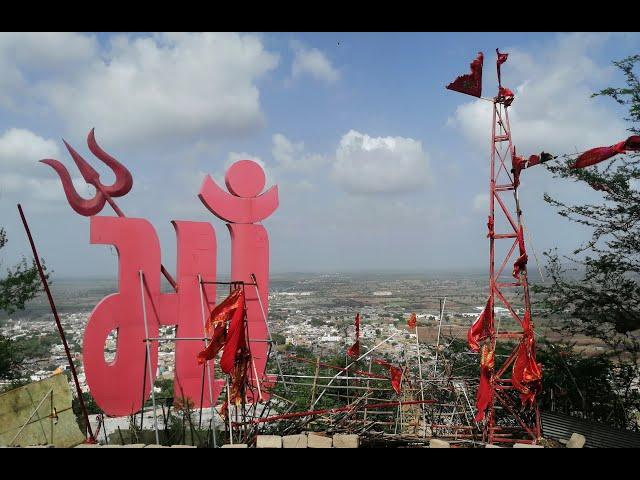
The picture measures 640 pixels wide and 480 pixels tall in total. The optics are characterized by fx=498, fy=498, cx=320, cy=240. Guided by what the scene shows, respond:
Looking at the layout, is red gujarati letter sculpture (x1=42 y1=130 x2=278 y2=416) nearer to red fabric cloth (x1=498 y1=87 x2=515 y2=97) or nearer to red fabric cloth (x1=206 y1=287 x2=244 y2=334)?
red fabric cloth (x1=206 y1=287 x2=244 y2=334)

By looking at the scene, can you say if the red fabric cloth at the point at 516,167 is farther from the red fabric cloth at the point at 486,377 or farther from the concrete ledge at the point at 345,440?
the concrete ledge at the point at 345,440

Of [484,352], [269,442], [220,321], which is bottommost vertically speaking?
[269,442]

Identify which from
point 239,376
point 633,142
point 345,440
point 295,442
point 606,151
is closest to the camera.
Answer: point 633,142

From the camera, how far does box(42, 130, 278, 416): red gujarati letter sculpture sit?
7375 mm

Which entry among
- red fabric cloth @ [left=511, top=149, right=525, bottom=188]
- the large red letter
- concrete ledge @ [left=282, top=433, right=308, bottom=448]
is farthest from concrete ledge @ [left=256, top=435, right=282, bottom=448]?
red fabric cloth @ [left=511, top=149, right=525, bottom=188]

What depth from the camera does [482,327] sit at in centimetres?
709

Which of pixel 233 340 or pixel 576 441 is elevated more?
pixel 233 340

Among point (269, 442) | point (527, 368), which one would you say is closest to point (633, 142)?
point (527, 368)

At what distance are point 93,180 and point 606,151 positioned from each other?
6.94 metres

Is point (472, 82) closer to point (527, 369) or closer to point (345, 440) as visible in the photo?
point (527, 369)

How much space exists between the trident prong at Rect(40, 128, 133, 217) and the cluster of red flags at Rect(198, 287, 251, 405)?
8.99ft

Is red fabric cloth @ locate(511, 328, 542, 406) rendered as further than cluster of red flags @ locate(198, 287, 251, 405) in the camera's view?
Yes
